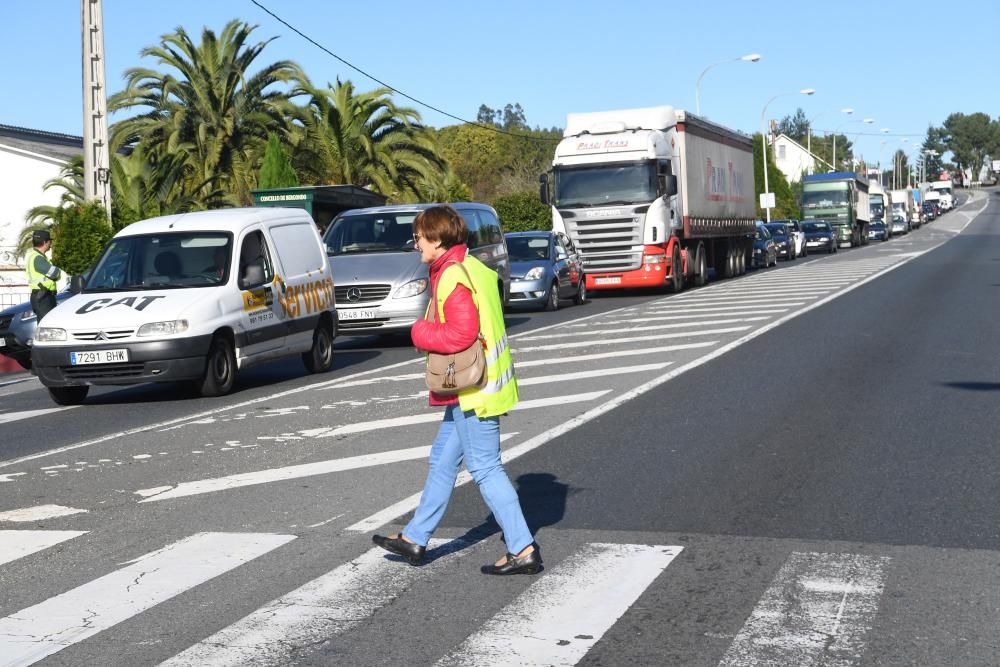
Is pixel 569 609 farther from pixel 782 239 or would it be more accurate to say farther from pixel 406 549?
pixel 782 239

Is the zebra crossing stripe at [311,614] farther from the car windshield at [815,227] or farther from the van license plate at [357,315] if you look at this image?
the car windshield at [815,227]

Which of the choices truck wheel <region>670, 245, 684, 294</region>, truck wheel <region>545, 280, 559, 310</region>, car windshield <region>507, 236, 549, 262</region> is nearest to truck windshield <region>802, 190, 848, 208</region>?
truck wheel <region>670, 245, 684, 294</region>

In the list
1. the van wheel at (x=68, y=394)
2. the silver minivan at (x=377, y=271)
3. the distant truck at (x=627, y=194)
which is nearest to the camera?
the van wheel at (x=68, y=394)

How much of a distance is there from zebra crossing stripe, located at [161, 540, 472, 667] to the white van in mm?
6855

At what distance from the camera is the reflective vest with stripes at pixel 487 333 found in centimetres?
568

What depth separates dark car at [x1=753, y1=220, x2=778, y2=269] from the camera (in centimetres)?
4478

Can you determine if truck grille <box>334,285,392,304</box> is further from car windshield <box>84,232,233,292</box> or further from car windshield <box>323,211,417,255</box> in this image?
car windshield <box>84,232,233,292</box>

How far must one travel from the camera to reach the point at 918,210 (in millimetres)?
109250

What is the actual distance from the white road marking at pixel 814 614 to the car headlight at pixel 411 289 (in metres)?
12.1

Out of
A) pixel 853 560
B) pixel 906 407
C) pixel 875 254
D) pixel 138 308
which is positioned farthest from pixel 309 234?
pixel 875 254

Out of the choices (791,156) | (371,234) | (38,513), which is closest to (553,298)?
(371,234)

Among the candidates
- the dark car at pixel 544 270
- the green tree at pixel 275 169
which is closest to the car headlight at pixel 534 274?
the dark car at pixel 544 270

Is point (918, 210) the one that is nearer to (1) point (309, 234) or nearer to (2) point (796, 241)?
(2) point (796, 241)

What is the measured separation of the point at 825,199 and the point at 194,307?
5354 centimetres
